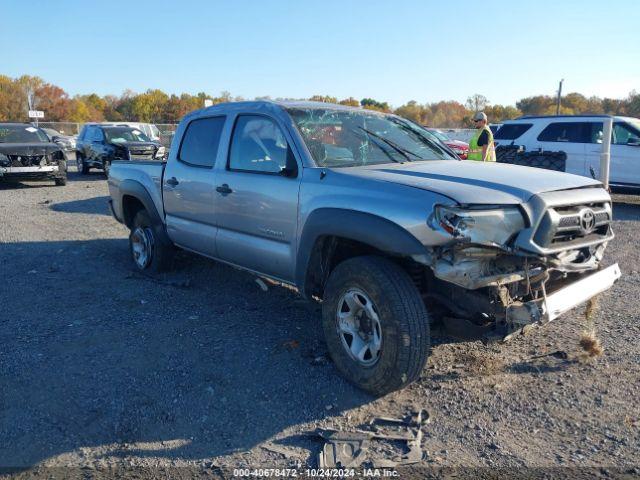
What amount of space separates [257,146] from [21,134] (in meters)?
13.0

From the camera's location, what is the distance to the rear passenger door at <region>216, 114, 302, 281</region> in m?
4.22

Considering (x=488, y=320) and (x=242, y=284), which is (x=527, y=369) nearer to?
(x=488, y=320)

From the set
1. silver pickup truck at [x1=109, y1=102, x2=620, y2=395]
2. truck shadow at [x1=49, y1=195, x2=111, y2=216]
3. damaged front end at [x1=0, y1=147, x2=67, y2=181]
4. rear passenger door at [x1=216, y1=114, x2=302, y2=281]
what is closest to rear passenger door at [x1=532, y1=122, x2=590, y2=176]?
silver pickup truck at [x1=109, y1=102, x2=620, y2=395]

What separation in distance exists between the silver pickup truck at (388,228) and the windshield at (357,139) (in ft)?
0.04

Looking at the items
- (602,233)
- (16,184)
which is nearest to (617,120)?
(602,233)

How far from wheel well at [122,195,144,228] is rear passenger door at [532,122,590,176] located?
902 centimetres

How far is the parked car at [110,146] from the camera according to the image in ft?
54.5

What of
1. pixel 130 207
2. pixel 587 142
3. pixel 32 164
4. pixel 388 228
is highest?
pixel 587 142

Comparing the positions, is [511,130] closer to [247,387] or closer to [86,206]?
[86,206]

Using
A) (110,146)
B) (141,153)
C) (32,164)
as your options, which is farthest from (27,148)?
(141,153)

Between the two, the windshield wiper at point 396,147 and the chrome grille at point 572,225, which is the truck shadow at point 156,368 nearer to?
the chrome grille at point 572,225

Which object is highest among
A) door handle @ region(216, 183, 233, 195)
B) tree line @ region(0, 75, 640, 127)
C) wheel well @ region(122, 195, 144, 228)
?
tree line @ region(0, 75, 640, 127)

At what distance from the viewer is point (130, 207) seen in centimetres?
690

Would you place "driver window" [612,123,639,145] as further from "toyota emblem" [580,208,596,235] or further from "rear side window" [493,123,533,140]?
"toyota emblem" [580,208,596,235]
